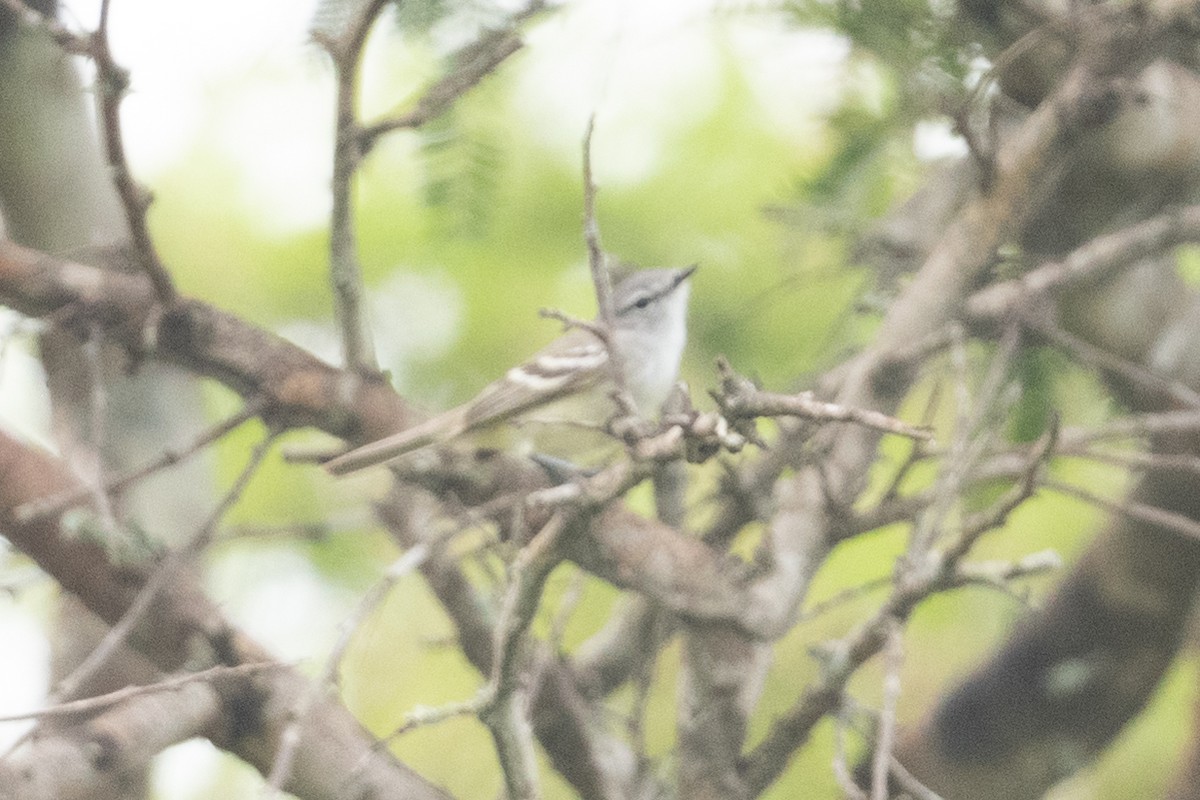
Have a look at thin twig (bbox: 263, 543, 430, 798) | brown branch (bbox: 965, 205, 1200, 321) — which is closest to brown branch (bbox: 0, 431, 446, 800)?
thin twig (bbox: 263, 543, 430, 798)

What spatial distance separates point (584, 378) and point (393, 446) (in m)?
0.67

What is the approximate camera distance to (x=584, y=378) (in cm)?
286

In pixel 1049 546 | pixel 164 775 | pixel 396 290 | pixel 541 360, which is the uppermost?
pixel 541 360

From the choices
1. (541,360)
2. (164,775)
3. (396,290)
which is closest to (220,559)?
(164,775)

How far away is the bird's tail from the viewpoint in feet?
7.36

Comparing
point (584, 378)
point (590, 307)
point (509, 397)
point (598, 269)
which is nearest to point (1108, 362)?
point (584, 378)

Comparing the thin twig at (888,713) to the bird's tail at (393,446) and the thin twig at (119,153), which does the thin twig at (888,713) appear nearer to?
the bird's tail at (393,446)

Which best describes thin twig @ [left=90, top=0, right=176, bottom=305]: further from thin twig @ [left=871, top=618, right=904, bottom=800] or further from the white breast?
thin twig @ [left=871, top=618, right=904, bottom=800]

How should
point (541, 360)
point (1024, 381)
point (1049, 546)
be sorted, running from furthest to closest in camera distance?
point (1049, 546)
point (1024, 381)
point (541, 360)

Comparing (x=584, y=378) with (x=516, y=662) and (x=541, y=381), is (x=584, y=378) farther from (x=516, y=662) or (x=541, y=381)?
(x=516, y=662)

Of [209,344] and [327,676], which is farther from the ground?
[209,344]

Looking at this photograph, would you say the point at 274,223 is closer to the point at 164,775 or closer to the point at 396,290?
the point at 396,290

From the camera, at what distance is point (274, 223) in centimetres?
423

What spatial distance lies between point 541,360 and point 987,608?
6.48 ft
